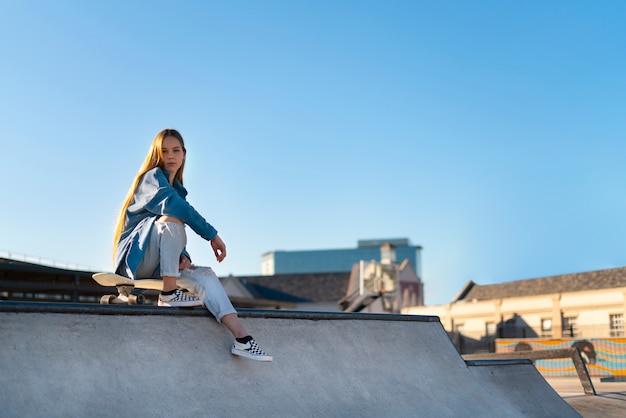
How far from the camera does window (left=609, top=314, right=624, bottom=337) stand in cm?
3578

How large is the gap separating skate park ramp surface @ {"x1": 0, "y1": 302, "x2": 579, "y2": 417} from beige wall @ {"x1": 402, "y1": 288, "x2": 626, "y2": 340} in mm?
27930

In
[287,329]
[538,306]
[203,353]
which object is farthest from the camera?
[538,306]

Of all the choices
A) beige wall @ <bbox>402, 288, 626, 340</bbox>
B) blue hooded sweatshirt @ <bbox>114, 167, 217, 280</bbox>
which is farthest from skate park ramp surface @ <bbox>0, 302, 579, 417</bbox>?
beige wall @ <bbox>402, 288, 626, 340</bbox>

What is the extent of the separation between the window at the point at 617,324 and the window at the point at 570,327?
→ 2624 mm

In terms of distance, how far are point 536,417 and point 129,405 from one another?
350 centimetres

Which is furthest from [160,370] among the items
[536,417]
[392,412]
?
[536,417]

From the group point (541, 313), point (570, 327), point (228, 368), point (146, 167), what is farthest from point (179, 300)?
point (541, 313)

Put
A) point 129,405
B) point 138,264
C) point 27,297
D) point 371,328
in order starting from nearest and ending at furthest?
point 129,405 < point 138,264 < point 371,328 < point 27,297

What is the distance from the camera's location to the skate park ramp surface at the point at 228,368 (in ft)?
10.9

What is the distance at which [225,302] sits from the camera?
4.09 metres

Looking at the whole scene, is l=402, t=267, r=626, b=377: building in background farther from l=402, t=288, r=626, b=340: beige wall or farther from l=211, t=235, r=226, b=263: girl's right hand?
l=211, t=235, r=226, b=263: girl's right hand

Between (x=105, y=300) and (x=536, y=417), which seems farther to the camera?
(x=536, y=417)

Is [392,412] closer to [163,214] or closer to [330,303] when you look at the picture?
[163,214]

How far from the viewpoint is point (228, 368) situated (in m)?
3.94
